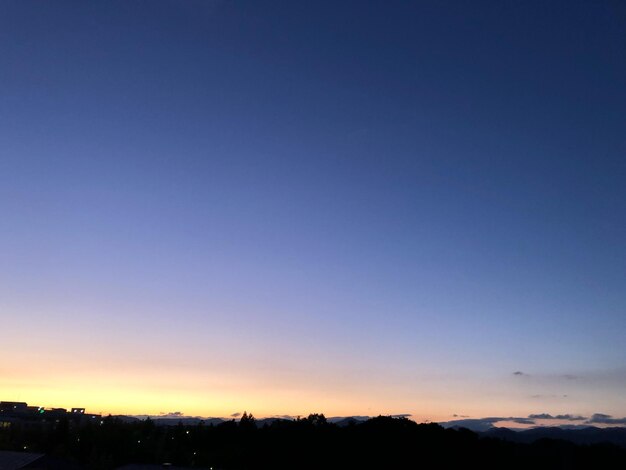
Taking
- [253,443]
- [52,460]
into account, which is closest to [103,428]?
[253,443]

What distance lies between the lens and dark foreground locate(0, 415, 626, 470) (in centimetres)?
6025

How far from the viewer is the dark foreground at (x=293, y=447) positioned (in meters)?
60.2

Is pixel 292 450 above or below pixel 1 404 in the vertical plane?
below

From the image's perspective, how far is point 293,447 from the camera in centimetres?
6341

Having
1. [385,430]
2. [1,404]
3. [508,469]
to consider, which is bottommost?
[508,469]

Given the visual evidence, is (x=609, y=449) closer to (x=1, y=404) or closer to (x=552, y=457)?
(x=552, y=457)

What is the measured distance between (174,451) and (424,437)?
28299mm

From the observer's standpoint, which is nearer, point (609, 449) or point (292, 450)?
point (292, 450)

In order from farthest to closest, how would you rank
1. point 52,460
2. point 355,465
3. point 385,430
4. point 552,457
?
point 552,457 < point 385,430 < point 355,465 < point 52,460

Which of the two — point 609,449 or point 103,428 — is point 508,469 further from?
point 103,428

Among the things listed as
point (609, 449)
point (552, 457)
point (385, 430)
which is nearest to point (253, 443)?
point (385, 430)

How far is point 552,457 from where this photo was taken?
76.6 meters

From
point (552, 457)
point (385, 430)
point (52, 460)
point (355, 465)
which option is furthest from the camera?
point (552, 457)

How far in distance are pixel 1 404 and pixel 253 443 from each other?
382 feet
